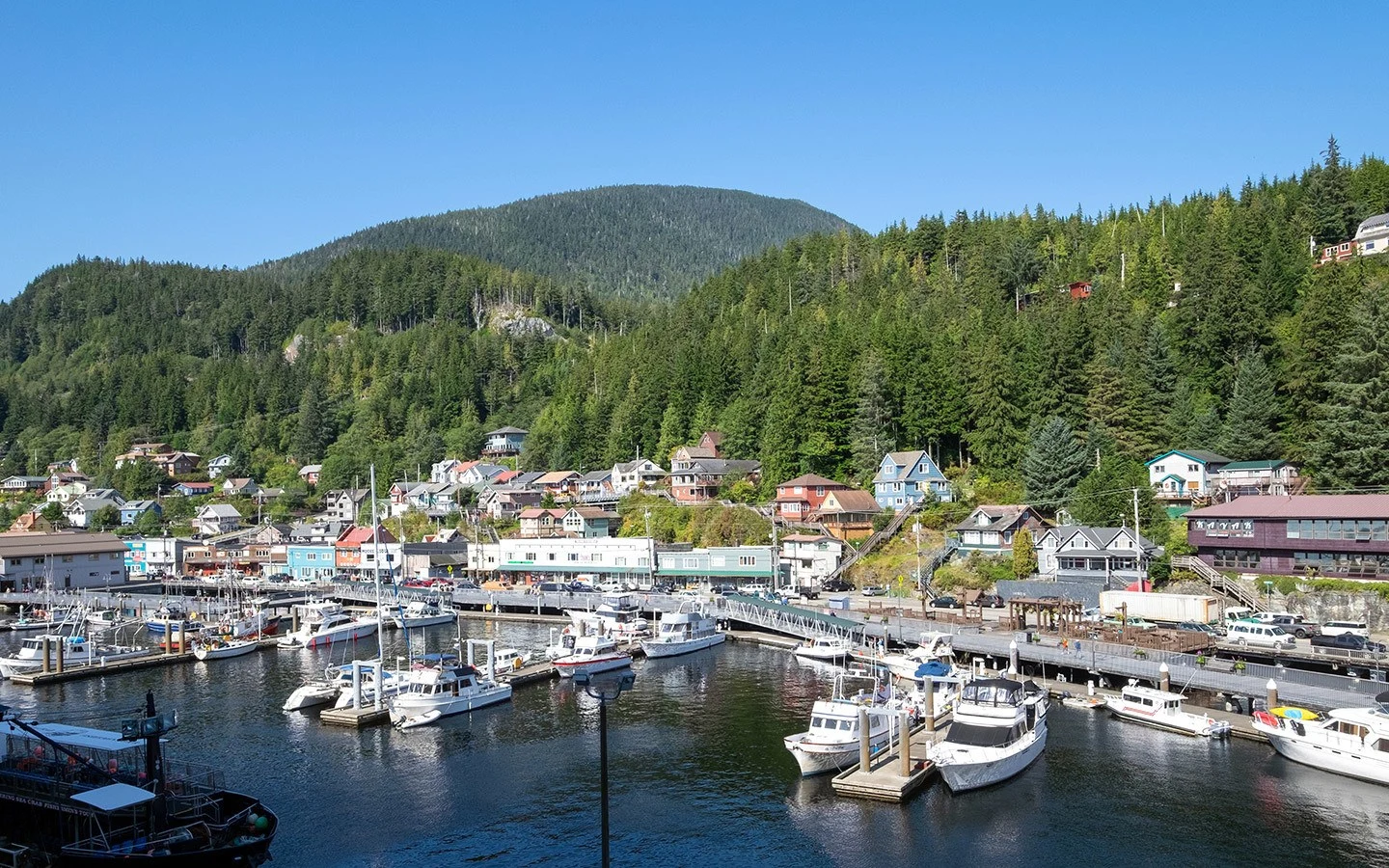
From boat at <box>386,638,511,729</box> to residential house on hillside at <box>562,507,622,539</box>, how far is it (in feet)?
154

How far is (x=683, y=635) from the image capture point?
61906 millimetres

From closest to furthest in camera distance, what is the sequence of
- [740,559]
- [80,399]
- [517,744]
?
[517,744] → [740,559] → [80,399]

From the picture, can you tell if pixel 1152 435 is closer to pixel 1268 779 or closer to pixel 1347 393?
pixel 1347 393

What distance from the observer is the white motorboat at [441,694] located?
45.5m

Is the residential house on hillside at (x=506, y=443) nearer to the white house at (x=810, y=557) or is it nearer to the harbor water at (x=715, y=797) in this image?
the white house at (x=810, y=557)

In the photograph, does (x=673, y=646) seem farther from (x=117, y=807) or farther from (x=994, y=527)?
(x=117, y=807)

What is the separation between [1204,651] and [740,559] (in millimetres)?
38998

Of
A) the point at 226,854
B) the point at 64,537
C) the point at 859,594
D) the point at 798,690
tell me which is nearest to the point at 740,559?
the point at 859,594

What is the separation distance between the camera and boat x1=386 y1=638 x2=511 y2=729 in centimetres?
4547

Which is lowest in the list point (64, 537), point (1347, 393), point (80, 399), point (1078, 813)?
point (1078, 813)

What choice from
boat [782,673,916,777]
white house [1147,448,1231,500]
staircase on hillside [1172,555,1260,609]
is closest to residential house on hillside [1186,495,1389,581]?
staircase on hillside [1172,555,1260,609]

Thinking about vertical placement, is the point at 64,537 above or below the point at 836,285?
below

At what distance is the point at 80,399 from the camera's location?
17850 cm

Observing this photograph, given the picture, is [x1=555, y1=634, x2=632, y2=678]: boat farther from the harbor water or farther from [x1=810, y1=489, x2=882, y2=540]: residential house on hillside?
[x1=810, y1=489, x2=882, y2=540]: residential house on hillside
